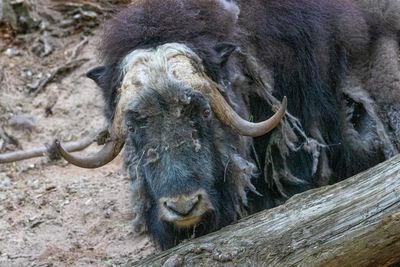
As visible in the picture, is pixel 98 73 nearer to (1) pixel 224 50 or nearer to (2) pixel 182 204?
(1) pixel 224 50

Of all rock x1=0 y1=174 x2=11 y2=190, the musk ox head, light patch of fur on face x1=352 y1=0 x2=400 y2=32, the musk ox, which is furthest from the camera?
rock x1=0 y1=174 x2=11 y2=190

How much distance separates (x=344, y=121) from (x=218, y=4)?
989 millimetres

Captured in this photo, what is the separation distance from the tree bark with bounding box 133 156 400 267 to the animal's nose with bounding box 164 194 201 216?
0.16m

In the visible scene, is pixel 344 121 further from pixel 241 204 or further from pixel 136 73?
pixel 136 73

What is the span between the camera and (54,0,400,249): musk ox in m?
3.39

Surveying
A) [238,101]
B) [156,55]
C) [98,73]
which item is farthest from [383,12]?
[98,73]

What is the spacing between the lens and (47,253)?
4664 mm

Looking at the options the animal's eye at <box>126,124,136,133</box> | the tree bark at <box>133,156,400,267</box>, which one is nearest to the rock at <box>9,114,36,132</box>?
the animal's eye at <box>126,124,136,133</box>

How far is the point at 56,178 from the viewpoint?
552 centimetres

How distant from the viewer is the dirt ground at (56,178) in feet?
15.4

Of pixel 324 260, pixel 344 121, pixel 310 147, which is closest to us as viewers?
pixel 324 260

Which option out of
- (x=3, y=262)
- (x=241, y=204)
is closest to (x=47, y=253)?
(x=3, y=262)

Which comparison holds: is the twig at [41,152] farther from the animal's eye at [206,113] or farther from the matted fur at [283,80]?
the animal's eye at [206,113]

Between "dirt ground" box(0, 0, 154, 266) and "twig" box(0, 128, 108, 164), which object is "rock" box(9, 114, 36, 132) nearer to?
"dirt ground" box(0, 0, 154, 266)
